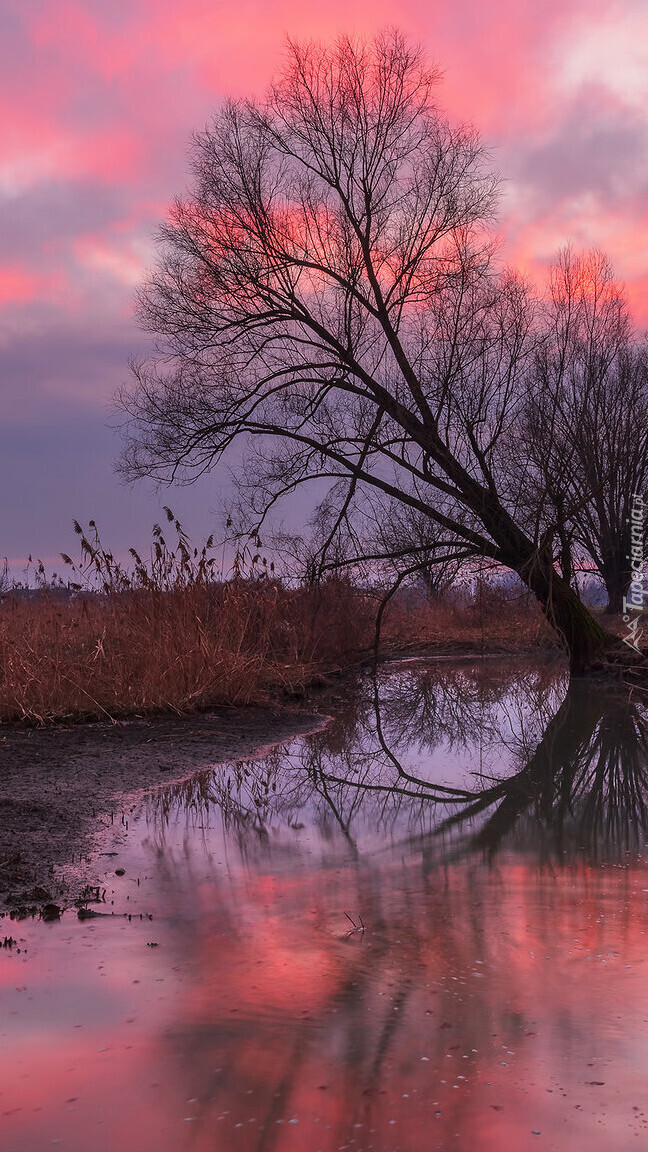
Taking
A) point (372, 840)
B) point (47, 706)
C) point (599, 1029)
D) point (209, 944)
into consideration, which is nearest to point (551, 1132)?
point (599, 1029)

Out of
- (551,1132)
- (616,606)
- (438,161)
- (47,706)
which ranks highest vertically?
(438,161)

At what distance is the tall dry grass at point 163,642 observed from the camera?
9.09 m

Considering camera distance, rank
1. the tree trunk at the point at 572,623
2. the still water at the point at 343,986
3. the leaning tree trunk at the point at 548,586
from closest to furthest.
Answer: the still water at the point at 343,986 < the leaning tree trunk at the point at 548,586 < the tree trunk at the point at 572,623

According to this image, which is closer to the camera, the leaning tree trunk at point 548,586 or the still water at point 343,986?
the still water at point 343,986

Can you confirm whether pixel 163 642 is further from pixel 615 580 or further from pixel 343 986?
pixel 615 580

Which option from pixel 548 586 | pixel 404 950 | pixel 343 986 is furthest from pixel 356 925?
pixel 548 586

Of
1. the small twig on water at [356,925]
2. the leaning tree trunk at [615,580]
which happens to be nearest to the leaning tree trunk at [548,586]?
the small twig on water at [356,925]

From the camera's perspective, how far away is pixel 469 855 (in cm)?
474

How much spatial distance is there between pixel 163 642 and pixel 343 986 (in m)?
6.87

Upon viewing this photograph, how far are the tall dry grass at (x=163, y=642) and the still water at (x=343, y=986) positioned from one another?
3.14 meters

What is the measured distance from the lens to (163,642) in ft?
31.8

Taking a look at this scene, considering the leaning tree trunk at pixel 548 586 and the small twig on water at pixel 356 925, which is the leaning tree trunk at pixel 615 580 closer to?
the leaning tree trunk at pixel 548 586

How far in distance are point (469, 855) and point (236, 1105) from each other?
8.46ft

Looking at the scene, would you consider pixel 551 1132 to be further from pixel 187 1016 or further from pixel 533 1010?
pixel 187 1016
